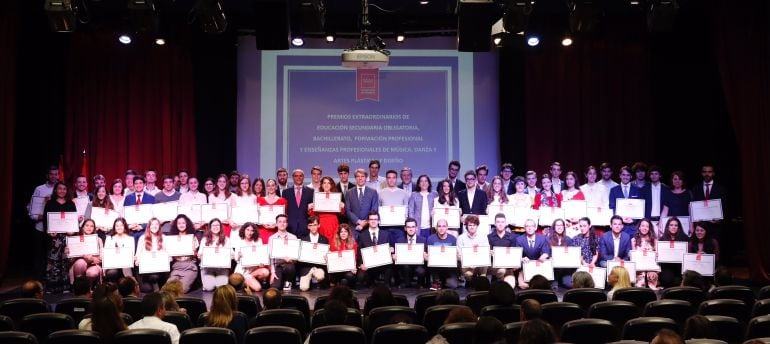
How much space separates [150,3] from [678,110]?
30.5 feet

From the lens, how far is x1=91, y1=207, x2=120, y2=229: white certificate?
36.1ft

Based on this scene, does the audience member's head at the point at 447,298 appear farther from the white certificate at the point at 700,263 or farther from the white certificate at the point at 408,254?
the white certificate at the point at 700,263

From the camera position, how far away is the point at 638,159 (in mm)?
13820

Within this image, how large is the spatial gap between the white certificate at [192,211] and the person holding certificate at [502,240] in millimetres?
4201

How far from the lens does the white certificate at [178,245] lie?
10.6 meters

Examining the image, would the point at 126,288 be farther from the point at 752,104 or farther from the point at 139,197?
the point at 752,104

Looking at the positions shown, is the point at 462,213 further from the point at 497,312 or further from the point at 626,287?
the point at 497,312

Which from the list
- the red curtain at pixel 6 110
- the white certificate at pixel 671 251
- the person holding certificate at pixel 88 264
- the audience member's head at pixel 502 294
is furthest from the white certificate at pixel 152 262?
the white certificate at pixel 671 251

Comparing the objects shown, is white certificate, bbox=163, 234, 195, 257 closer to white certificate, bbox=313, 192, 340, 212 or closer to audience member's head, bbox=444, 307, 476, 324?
white certificate, bbox=313, 192, 340, 212

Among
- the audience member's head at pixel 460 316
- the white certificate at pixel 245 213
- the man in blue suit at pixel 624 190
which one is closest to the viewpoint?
the audience member's head at pixel 460 316

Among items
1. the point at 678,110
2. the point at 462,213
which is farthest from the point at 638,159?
the point at 462,213

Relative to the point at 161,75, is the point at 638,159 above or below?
below

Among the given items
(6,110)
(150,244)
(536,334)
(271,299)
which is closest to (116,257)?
(150,244)

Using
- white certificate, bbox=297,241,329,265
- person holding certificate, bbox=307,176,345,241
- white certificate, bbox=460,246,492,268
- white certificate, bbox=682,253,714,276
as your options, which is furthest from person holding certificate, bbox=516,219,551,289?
white certificate, bbox=297,241,329,265
